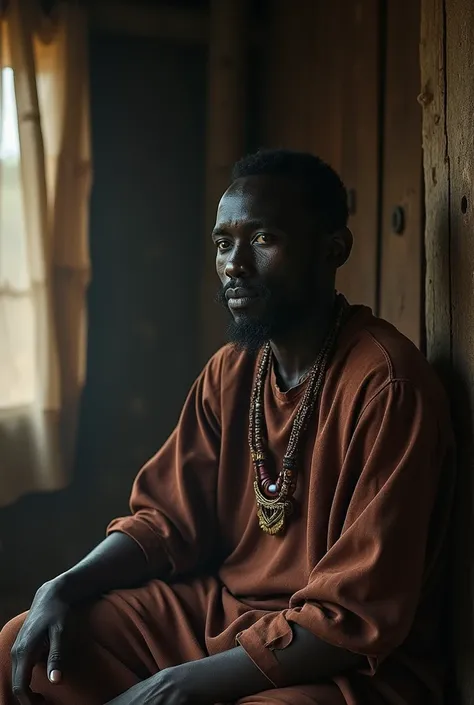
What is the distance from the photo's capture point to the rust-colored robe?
4.08 feet

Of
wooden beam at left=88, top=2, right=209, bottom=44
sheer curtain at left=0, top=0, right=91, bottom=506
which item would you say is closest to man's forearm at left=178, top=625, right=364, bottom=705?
sheer curtain at left=0, top=0, right=91, bottom=506

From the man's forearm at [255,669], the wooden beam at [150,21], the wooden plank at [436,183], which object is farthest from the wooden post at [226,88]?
Result: the man's forearm at [255,669]

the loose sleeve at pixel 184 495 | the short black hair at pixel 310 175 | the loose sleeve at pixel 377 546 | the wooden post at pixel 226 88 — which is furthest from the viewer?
the wooden post at pixel 226 88

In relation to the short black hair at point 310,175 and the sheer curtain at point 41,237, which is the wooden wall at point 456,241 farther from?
the sheer curtain at point 41,237

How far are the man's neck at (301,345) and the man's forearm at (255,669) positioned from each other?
0.46 metres

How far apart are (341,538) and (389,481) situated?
11 cm

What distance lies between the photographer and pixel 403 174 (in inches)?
78.9

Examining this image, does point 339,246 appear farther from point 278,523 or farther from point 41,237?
point 41,237

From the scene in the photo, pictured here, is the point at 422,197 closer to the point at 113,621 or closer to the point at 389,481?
the point at 389,481

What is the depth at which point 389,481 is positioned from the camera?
126 centimetres

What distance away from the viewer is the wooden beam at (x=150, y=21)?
2869 mm

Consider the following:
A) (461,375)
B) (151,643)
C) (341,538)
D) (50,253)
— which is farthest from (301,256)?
(50,253)

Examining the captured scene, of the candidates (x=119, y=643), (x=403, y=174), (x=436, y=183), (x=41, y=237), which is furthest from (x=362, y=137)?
(x=119, y=643)

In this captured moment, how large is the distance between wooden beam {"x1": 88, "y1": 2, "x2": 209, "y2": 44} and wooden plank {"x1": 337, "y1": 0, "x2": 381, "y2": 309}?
0.75m
